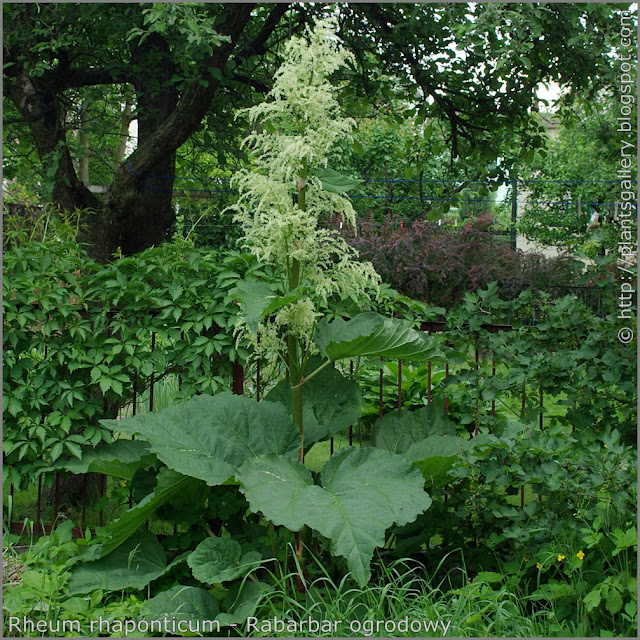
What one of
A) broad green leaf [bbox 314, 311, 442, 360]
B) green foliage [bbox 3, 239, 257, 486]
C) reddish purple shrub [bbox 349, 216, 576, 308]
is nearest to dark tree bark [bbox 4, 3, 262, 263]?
green foliage [bbox 3, 239, 257, 486]

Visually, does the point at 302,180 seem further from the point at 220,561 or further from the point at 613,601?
the point at 613,601

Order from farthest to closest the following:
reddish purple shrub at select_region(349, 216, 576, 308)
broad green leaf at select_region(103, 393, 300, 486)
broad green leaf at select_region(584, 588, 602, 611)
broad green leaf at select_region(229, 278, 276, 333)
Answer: reddish purple shrub at select_region(349, 216, 576, 308) < broad green leaf at select_region(103, 393, 300, 486) < broad green leaf at select_region(229, 278, 276, 333) < broad green leaf at select_region(584, 588, 602, 611)

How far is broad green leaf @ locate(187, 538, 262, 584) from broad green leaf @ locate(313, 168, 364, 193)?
1.62 m

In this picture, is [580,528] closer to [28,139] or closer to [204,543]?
[204,543]

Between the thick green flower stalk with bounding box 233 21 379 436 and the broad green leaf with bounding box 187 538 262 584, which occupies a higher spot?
the thick green flower stalk with bounding box 233 21 379 436

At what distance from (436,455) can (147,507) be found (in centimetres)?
130

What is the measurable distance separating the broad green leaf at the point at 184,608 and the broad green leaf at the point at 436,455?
1.08 metres

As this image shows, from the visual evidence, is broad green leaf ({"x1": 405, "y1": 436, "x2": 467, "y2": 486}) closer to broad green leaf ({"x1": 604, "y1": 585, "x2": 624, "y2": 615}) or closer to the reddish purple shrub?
broad green leaf ({"x1": 604, "y1": 585, "x2": 624, "y2": 615})

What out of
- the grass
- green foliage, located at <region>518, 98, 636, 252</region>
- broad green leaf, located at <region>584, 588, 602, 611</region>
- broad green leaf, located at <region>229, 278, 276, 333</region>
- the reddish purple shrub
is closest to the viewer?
broad green leaf, located at <region>584, 588, 602, 611</region>

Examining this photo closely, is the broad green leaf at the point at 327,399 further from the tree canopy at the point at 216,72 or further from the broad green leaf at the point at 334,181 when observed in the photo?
the tree canopy at the point at 216,72

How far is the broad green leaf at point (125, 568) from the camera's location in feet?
10.1

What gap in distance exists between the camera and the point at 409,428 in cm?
346

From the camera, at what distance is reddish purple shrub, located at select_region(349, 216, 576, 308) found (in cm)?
919

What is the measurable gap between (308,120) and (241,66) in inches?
132
